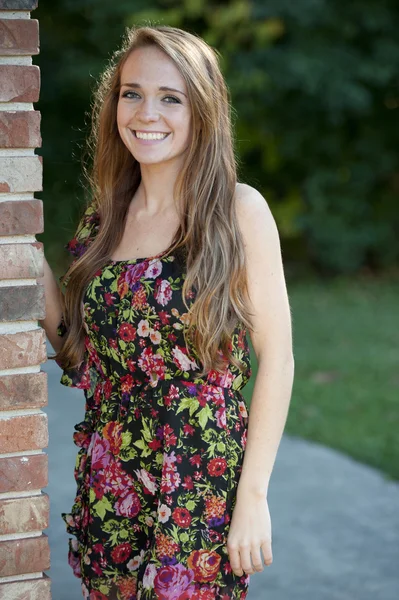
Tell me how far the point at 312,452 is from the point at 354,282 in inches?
248

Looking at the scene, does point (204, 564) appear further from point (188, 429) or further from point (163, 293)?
point (163, 293)

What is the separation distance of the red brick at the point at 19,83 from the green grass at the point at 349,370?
3666mm

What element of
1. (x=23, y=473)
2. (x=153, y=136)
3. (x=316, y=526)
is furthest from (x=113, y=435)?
(x=316, y=526)

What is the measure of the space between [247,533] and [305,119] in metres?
9.85

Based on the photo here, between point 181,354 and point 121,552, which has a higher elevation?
point 181,354

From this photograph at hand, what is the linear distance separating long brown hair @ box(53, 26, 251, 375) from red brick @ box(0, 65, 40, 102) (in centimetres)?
55

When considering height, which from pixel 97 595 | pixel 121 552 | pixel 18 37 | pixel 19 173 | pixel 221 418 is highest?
pixel 18 37

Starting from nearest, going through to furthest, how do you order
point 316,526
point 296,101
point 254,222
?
point 254,222 → point 316,526 → point 296,101

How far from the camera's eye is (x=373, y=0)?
36.2 feet

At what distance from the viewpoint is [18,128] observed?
1.65 meters

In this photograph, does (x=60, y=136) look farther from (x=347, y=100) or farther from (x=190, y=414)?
(x=190, y=414)

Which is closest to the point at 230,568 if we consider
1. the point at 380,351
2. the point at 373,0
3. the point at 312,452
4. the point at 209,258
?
the point at 209,258

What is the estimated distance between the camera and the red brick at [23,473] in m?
1.71

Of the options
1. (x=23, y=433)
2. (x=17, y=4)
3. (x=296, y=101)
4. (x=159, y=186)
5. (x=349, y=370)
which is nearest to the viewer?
(x=17, y=4)
